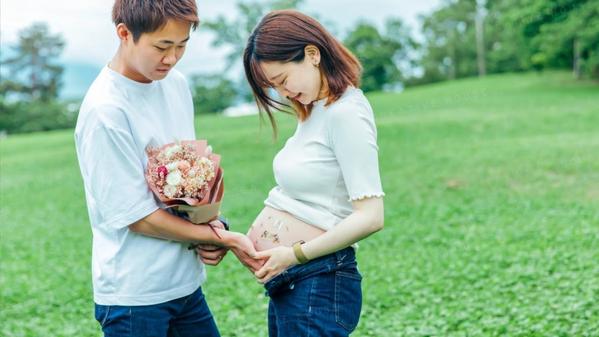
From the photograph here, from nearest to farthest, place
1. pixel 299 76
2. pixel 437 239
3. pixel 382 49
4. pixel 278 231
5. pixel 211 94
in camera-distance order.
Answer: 1. pixel 299 76
2. pixel 278 231
3. pixel 437 239
4. pixel 211 94
5. pixel 382 49

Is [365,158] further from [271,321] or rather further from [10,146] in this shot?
[10,146]

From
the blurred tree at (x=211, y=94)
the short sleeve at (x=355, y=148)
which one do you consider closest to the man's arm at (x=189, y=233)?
the short sleeve at (x=355, y=148)

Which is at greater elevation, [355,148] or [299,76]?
[299,76]

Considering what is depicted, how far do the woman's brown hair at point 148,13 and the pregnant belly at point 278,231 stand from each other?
64cm

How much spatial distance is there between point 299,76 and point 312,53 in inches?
3.0

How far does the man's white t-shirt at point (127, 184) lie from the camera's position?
2.11 metres

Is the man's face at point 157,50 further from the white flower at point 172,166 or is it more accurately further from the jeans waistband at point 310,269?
the jeans waistband at point 310,269

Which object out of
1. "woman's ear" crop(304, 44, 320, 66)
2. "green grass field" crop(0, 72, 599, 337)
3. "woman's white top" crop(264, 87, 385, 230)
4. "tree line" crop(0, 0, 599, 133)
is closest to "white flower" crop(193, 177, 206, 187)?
"woman's white top" crop(264, 87, 385, 230)

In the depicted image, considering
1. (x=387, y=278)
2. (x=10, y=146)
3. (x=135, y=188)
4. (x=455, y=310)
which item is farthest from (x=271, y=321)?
(x=10, y=146)

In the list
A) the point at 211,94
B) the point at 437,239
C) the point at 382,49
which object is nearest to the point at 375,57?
the point at 382,49

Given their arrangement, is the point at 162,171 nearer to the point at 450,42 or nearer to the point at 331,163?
the point at 331,163

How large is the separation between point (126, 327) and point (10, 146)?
2051cm

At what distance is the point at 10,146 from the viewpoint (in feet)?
69.9

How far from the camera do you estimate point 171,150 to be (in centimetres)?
219
